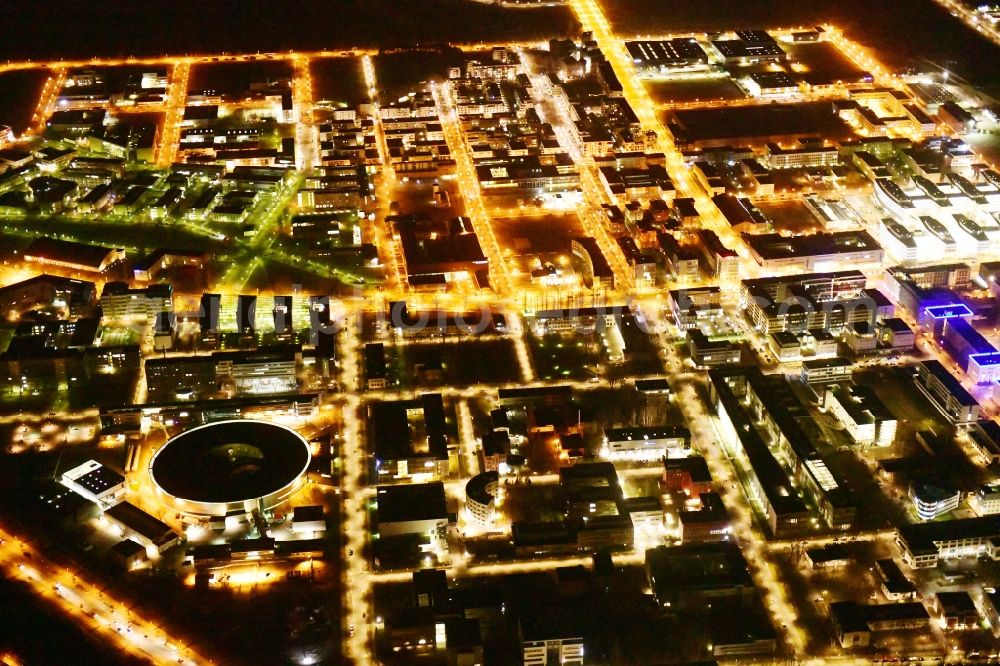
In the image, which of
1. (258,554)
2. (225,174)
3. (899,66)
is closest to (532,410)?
(258,554)

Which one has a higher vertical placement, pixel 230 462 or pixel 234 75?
pixel 234 75

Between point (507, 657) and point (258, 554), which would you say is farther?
point (258, 554)

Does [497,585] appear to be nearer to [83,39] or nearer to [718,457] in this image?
[718,457]

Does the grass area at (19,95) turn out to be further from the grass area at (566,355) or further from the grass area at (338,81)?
the grass area at (566,355)

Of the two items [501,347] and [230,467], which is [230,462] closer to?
[230,467]

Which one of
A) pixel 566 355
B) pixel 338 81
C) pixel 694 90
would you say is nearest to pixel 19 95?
pixel 338 81

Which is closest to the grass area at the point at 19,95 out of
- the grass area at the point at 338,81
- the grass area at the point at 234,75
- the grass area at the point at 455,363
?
the grass area at the point at 234,75
